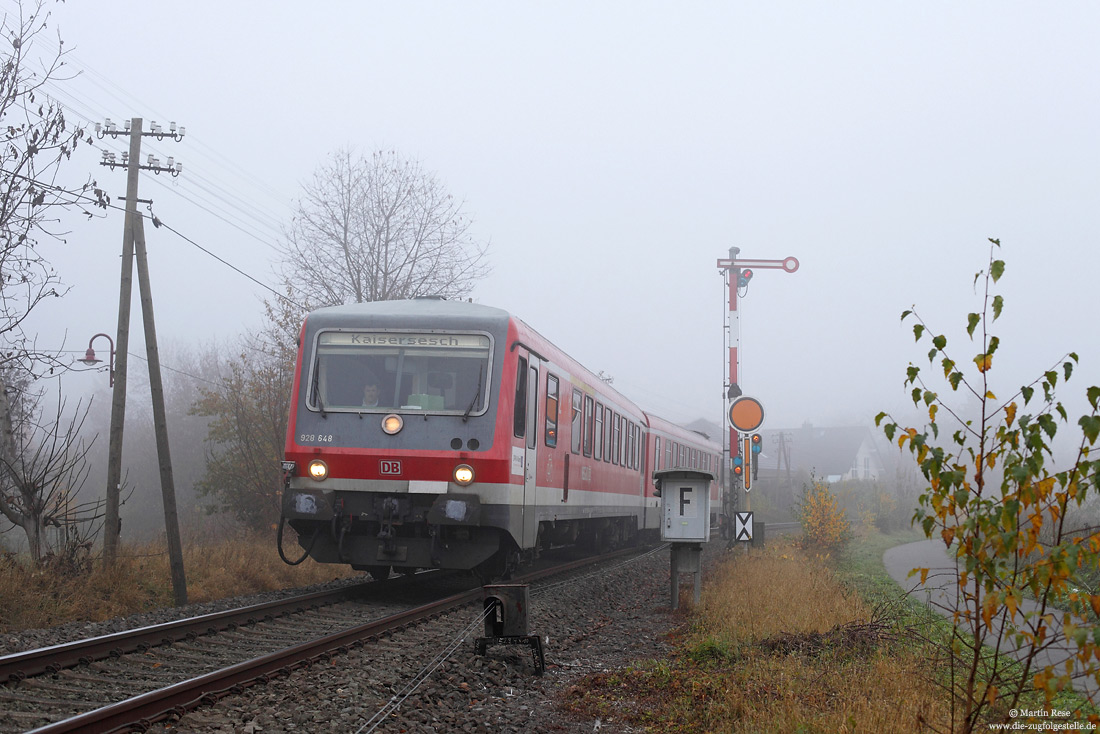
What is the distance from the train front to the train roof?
0.02m

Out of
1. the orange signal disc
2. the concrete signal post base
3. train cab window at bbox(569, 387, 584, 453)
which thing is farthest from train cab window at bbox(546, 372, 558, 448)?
the orange signal disc

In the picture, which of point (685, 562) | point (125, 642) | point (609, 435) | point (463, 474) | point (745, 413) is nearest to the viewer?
point (125, 642)

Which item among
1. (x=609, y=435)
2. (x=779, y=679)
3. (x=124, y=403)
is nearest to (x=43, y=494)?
(x=124, y=403)

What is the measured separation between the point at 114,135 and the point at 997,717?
15480 millimetres

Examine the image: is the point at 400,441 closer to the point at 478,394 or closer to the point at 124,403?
the point at 478,394

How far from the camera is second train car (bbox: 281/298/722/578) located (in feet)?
33.2

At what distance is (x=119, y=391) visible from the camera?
13.0 m

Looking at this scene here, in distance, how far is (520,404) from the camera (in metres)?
10.8

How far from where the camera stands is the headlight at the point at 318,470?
10.3 m

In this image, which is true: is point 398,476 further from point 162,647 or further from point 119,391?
point 119,391

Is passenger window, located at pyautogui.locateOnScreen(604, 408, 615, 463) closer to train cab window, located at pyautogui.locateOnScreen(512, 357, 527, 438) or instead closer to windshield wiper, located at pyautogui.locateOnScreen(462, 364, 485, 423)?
train cab window, located at pyautogui.locateOnScreen(512, 357, 527, 438)

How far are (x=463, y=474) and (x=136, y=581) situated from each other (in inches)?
181

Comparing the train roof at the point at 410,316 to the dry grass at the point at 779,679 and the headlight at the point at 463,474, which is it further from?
the dry grass at the point at 779,679

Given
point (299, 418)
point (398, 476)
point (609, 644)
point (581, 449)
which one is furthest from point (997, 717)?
point (581, 449)
